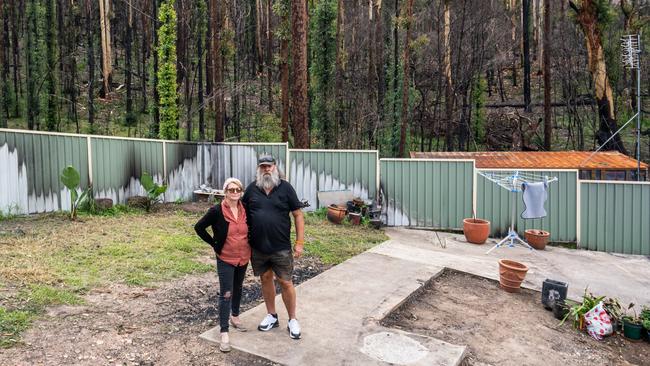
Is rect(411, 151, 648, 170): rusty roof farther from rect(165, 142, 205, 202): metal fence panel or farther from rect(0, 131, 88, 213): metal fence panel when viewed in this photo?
rect(0, 131, 88, 213): metal fence panel

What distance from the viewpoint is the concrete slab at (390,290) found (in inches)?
136

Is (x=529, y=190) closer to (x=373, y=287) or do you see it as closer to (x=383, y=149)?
(x=373, y=287)

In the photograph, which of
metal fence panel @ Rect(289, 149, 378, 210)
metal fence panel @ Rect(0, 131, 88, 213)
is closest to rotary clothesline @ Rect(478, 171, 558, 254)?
metal fence panel @ Rect(289, 149, 378, 210)

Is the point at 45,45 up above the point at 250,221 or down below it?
above

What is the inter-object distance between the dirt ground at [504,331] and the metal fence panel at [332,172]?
519 cm

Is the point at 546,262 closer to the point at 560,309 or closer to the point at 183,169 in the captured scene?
the point at 560,309

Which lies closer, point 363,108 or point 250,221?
point 250,221

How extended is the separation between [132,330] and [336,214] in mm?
6581

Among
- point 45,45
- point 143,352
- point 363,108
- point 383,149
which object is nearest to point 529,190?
point 143,352

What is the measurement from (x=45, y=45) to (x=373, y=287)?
21982 millimetres

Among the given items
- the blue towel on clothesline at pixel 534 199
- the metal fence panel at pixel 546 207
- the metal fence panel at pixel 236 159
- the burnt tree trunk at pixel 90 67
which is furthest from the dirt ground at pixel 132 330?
the burnt tree trunk at pixel 90 67

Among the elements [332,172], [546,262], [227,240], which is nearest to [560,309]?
[546,262]

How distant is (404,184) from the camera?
1051 cm

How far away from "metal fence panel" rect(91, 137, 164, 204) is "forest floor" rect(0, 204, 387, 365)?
130 cm
